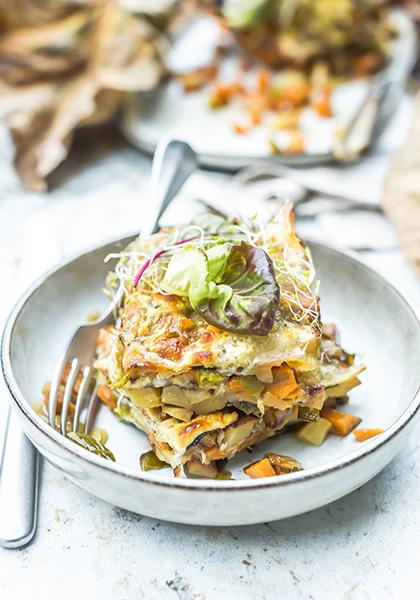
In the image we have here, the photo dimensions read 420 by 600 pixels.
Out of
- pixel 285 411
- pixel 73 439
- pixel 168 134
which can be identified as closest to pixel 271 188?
pixel 168 134

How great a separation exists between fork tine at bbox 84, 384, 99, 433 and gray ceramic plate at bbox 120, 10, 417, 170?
1.89 metres

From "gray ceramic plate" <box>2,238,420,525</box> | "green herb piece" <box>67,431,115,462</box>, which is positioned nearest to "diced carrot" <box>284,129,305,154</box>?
"gray ceramic plate" <box>2,238,420,525</box>

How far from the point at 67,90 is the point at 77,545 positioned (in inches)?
109

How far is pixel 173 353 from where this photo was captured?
2.02 m

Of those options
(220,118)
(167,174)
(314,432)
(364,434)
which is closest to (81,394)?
(314,432)

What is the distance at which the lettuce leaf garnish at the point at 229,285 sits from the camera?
1.99m

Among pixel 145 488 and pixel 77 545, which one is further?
pixel 77 545

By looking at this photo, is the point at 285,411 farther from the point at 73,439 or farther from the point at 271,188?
the point at 271,188

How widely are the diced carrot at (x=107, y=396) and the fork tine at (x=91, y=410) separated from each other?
25mm

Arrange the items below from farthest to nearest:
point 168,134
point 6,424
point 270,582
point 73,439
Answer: point 168,134 < point 6,424 < point 73,439 < point 270,582

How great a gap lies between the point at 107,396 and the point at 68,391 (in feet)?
0.39

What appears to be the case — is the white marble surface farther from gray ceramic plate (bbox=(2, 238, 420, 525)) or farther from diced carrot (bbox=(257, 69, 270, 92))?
diced carrot (bbox=(257, 69, 270, 92))

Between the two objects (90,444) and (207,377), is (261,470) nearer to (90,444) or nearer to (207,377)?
(207,377)

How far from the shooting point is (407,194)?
132 inches
